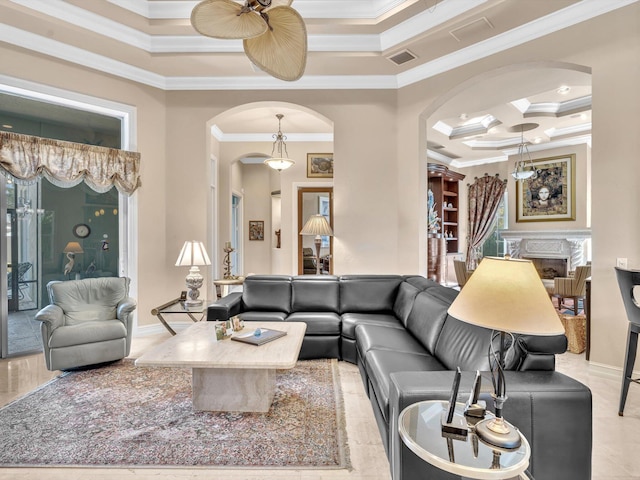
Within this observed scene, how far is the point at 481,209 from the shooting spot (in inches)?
315

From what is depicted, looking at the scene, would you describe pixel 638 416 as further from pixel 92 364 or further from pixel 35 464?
pixel 92 364

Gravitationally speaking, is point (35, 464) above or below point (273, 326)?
below

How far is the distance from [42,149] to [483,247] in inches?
326

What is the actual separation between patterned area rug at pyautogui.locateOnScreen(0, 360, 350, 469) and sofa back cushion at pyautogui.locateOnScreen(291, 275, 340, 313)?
93 centimetres

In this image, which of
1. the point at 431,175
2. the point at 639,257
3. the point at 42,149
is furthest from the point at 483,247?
the point at 42,149

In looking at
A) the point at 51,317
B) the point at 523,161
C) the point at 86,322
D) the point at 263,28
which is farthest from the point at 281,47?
the point at 523,161

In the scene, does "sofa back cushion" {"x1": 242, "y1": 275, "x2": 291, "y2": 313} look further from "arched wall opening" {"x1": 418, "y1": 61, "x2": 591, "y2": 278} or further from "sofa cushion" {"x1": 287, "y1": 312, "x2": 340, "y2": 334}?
"arched wall opening" {"x1": 418, "y1": 61, "x2": 591, "y2": 278}

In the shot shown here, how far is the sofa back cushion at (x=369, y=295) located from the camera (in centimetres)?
380

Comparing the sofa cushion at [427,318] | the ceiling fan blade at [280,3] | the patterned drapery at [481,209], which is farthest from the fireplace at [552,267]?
the ceiling fan blade at [280,3]

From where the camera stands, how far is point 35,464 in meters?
1.93

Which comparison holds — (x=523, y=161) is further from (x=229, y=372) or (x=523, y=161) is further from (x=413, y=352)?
(x=229, y=372)

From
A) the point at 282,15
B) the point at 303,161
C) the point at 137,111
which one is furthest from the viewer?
the point at 303,161

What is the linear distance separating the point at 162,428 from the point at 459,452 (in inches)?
76.3

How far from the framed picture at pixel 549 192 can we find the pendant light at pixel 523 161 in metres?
0.20
